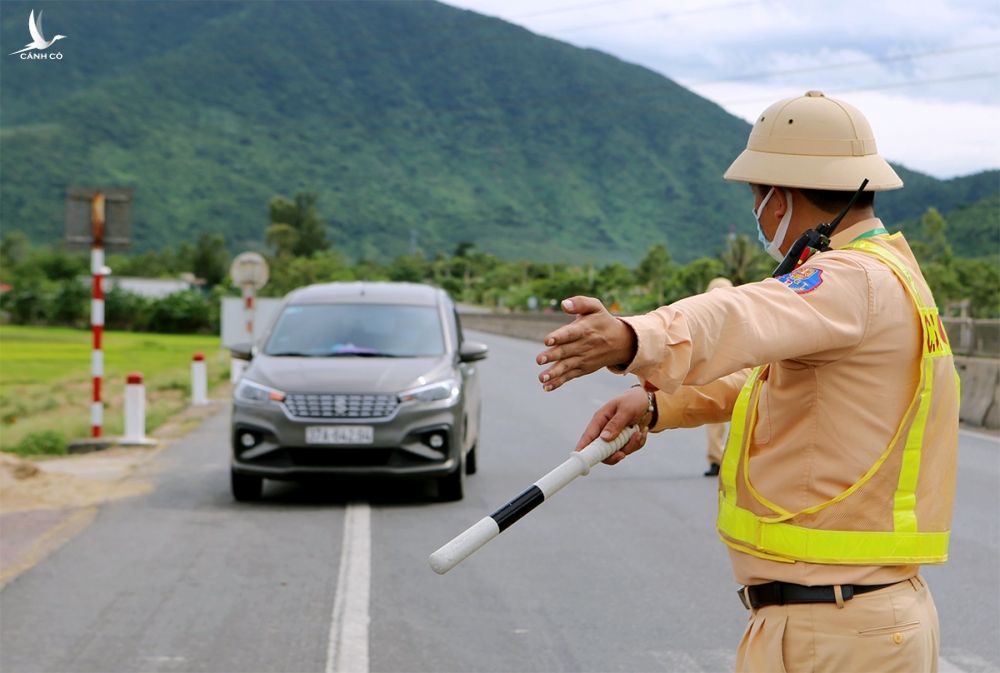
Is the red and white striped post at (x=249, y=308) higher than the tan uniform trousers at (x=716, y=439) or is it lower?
lower

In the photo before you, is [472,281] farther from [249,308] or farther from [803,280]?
[803,280]

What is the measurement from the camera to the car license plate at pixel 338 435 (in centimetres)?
1068

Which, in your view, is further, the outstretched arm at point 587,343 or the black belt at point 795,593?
the black belt at point 795,593

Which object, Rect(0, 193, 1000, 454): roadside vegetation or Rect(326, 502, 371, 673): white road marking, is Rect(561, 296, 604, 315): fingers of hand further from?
Rect(326, 502, 371, 673): white road marking

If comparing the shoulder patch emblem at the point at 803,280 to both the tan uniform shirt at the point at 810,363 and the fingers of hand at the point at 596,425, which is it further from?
the fingers of hand at the point at 596,425

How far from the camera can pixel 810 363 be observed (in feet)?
8.79

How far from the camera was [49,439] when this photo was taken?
50.9 feet

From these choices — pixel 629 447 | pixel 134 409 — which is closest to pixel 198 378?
pixel 134 409

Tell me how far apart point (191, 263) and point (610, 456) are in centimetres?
16772

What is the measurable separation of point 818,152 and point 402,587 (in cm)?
520

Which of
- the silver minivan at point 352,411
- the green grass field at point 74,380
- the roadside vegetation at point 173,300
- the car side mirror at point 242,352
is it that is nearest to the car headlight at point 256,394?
the silver minivan at point 352,411

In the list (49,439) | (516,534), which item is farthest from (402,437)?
(49,439)

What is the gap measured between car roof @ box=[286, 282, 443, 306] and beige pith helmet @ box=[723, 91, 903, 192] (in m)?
9.51

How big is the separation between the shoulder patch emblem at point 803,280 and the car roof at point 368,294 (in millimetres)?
9840
